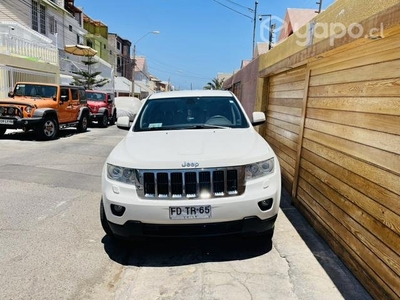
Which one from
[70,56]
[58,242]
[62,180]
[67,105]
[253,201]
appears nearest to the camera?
[253,201]

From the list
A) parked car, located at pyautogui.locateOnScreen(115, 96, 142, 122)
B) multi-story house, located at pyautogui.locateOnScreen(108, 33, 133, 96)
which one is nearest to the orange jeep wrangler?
parked car, located at pyautogui.locateOnScreen(115, 96, 142, 122)

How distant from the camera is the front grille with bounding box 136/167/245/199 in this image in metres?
3.04

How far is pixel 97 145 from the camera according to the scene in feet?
37.0

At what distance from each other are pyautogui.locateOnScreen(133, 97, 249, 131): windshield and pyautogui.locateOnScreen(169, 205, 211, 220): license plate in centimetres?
145

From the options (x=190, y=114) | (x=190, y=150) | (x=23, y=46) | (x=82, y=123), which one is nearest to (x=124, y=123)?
(x=190, y=114)

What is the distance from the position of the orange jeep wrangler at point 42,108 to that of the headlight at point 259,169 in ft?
32.4

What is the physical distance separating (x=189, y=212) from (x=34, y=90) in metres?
11.3

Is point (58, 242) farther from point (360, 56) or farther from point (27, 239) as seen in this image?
point (360, 56)

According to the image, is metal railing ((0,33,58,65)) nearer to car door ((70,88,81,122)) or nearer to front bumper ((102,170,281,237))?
car door ((70,88,81,122))

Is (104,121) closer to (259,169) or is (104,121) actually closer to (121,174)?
(121,174)

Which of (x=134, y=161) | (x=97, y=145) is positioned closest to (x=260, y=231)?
(x=134, y=161)

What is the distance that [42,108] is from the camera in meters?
11.3

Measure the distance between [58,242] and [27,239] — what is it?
0.37m

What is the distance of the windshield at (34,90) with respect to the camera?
475 inches
